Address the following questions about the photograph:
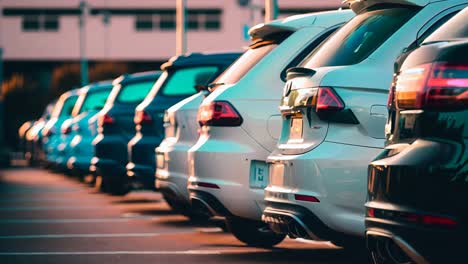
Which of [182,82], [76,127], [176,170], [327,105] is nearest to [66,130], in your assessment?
[76,127]

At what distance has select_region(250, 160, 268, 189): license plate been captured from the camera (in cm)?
922

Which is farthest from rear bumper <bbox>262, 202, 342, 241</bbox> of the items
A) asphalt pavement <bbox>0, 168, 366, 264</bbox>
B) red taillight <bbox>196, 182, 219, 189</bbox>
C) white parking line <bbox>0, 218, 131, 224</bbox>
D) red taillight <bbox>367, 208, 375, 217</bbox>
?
white parking line <bbox>0, 218, 131, 224</bbox>

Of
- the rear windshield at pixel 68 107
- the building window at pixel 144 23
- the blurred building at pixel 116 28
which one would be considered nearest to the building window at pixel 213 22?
the blurred building at pixel 116 28

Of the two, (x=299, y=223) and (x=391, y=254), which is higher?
(x=391, y=254)

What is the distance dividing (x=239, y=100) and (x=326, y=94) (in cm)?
199

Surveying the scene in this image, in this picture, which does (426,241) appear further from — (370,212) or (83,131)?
(83,131)

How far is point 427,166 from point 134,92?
11.5 metres

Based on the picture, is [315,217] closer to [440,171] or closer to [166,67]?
[440,171]

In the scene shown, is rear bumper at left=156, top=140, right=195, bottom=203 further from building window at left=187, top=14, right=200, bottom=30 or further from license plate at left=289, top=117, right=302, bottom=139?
building window at left=187, top=14, right=200, bottom=30

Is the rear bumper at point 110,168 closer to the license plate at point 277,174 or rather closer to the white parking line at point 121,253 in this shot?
the white parking line at point 121,253

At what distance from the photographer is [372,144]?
746 cm

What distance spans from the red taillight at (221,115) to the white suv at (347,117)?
5.82 ft

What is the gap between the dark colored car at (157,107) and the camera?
13469 millimetres

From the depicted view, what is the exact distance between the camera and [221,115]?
9.64 metres
